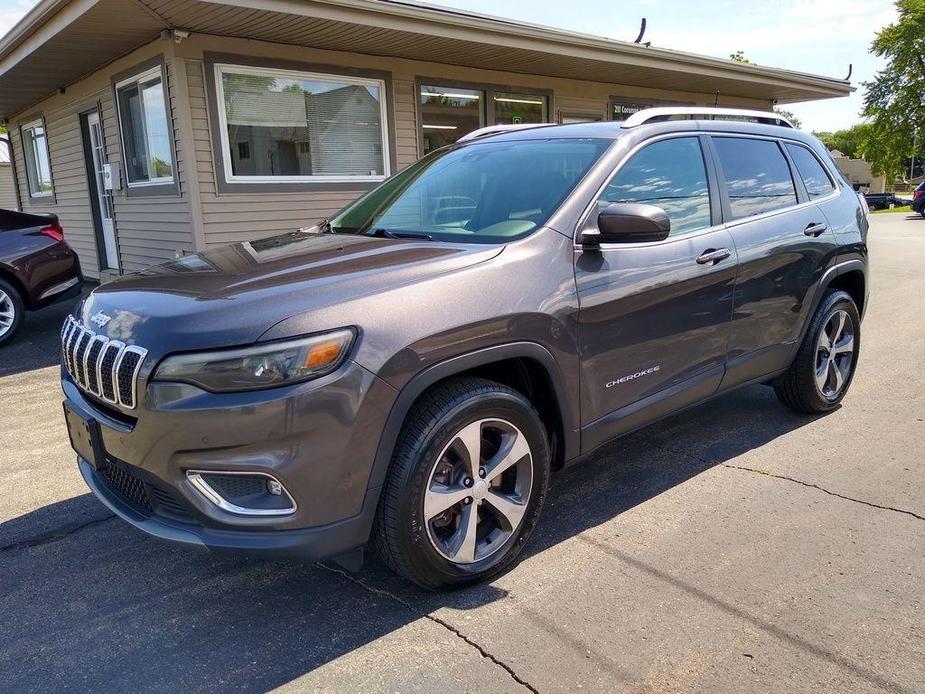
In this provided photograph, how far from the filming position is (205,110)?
8328mm

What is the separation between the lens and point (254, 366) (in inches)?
90.7

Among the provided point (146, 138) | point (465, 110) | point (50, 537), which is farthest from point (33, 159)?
Answer: point (50, 537)

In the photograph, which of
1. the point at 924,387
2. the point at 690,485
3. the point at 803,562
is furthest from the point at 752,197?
the point at 924,387

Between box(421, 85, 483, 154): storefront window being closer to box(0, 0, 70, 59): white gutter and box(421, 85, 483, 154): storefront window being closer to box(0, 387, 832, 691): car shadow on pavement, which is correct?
box(0, 0, 70, 59): white gutter

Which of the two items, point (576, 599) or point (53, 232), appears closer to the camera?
point (576, 599)

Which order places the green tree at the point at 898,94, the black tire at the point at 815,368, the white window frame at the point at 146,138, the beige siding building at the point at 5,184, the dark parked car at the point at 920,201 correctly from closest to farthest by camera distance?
the black tire at the point at 815,368 → the white window frame at the point at 146,138 → the dark parked car at the point at 920,201 → the beige siding building at the point at 5,184 → the green tree at the point at 898,94

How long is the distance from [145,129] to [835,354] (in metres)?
8.54

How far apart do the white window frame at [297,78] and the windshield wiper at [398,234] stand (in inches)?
223

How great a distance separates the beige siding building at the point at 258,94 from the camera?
8.06m

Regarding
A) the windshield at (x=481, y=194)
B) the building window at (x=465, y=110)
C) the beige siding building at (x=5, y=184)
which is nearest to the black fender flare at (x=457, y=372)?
the windshield at (x=481, y=194)

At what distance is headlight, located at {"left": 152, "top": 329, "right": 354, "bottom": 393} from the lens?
7.55 feet

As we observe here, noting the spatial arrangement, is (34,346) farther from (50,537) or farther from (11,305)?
(50,537)

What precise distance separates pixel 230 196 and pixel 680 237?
646cm

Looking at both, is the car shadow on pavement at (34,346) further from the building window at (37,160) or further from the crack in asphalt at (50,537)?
the building window at (37,160)
